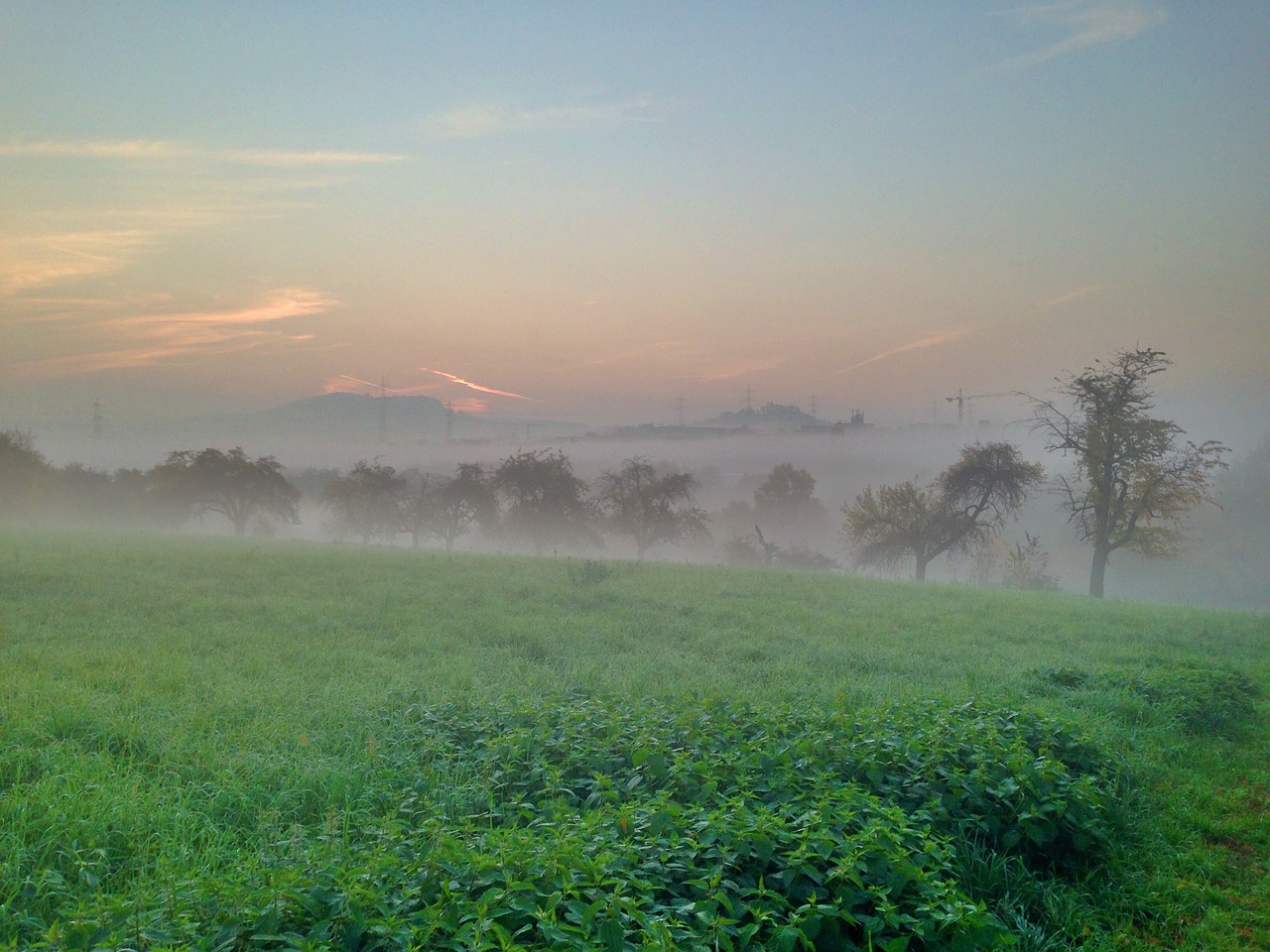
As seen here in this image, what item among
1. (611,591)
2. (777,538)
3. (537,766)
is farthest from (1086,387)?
(777,538)

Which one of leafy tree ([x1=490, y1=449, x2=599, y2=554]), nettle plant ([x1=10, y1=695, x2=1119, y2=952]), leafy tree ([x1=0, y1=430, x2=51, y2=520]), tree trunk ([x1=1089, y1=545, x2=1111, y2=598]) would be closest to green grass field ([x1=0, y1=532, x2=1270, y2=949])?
nettle plant ([x1=10, y1=695, x2=1119, y2=952])

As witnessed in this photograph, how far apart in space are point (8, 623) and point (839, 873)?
47.6ft

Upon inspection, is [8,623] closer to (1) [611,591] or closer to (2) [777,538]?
(1) [611,591]

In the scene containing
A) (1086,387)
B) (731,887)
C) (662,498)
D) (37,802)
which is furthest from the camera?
(662,498)

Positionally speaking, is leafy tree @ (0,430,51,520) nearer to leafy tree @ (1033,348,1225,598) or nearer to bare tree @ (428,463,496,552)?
bare tree @ (428,463,496,552)

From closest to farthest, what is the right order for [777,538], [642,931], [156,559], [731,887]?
[642,931] → [731,887] → [156,559] → [777,538]

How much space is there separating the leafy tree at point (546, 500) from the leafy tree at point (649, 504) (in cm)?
193

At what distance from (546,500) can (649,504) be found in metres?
8.21

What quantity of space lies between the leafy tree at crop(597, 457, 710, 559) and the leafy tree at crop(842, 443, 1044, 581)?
15.0m

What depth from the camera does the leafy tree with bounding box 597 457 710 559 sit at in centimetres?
5978

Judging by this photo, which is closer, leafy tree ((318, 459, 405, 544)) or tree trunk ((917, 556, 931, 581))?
tree trunk ((917, 556, 931, 581))

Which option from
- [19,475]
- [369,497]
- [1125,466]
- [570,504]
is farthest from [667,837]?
[19,475]

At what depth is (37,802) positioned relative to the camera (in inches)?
219

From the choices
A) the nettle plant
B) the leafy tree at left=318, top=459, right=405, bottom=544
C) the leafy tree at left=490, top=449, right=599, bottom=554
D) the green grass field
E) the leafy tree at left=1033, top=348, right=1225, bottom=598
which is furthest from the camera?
the leafy tree at left=318, top=459, right=405, bottom=544
